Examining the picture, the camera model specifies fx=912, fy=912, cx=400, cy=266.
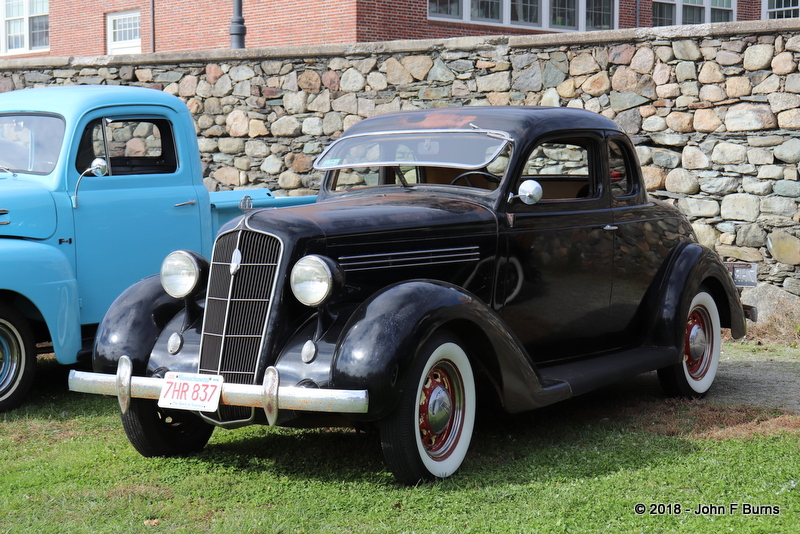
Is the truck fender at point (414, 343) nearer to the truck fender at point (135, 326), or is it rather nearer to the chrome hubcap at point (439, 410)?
the chrome hubcap at point (439, 410)

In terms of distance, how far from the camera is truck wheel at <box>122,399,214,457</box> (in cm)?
448

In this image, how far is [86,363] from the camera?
6211 mm

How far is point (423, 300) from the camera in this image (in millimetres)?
3984

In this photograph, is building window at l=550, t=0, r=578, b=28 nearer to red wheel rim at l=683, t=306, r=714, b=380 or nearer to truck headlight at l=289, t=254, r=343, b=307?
red wheel rim at l=683, t=306, r=714, b=380

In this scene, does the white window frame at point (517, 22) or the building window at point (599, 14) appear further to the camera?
the building window at point (599, 14)

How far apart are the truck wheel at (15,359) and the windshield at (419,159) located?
2063 millimetres

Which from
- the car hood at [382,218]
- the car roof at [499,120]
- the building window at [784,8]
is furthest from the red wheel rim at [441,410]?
the building window at [784,8]

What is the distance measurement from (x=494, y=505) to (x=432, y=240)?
1352 mm

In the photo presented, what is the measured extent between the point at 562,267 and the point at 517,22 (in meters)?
16.5

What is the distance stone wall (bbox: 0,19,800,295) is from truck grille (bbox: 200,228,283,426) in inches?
248

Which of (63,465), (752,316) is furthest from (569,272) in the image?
(63,465)

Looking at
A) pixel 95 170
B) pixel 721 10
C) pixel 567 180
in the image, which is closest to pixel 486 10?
pixel 721 10

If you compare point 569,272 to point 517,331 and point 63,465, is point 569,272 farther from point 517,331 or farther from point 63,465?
point 63,465

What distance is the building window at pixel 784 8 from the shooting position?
25066 millimetres
